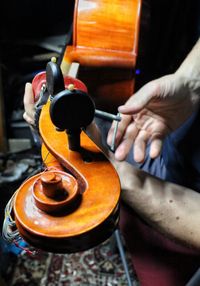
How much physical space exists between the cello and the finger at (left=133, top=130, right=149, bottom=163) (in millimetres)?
196

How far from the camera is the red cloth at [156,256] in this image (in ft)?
2.11

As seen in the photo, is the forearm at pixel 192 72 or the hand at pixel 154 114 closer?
the hand at pixel 154 114

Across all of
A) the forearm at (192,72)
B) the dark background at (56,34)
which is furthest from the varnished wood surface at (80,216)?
the dark background at (56,34)

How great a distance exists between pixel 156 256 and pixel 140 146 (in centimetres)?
22

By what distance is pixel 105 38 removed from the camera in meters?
0.96

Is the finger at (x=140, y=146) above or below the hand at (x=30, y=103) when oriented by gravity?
below

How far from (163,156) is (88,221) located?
493 mm

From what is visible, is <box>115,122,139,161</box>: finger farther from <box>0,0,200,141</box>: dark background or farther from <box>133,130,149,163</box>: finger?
<box>0,0,200,141</box>: dark background

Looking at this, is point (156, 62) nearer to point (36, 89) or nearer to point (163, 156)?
point (163, 156)

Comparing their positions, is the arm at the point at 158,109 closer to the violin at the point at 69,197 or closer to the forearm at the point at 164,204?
the forearm at the point at 164,204

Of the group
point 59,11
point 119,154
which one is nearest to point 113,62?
point 119,154

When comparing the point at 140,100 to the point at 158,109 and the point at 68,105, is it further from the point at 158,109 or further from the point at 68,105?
the point at 68,105

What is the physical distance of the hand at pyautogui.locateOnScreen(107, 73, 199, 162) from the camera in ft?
2.05

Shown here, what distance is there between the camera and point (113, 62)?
3.15ft
